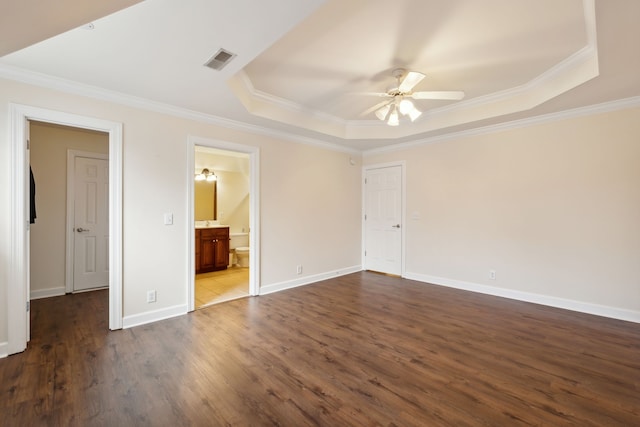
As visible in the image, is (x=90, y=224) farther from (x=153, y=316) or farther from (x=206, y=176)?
(x=206, y=176)

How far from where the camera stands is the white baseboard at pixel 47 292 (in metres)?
3.96

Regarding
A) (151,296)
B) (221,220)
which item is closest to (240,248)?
(221,220)

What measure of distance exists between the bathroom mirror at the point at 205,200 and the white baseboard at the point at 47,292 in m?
2.65

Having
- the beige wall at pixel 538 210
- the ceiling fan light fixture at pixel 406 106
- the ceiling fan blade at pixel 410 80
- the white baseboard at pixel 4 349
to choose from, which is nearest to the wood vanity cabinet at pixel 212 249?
the white baseboard at pixel 4 349

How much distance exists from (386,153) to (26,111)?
4.99 metres

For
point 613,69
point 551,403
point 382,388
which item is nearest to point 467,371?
point 551,403

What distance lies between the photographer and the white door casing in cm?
432

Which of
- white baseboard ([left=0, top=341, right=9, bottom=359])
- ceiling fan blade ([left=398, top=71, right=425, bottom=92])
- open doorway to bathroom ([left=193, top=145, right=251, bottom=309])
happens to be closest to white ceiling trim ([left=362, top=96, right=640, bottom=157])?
ceiling fan blade ([left=398, top=71, right=425, bottom=92])

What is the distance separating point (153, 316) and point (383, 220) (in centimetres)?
409

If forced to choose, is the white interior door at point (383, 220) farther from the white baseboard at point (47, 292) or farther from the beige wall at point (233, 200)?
the white baseboard at point (47, 292)

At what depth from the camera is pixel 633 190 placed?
322 centimetres

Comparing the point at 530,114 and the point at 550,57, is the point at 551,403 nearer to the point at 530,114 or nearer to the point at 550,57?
the point at 550,57

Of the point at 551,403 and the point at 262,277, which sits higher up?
the point at 262,277

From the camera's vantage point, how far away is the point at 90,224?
4434mm
